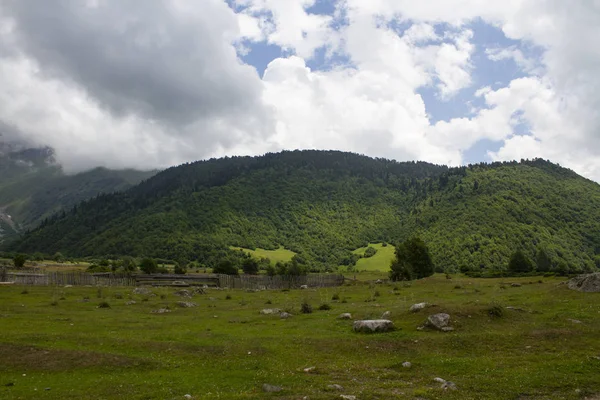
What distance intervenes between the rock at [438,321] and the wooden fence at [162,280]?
64.8 metres

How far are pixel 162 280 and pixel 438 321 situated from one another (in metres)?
84.3

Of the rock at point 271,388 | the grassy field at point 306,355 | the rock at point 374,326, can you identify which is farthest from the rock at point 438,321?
the rock at point 271,388

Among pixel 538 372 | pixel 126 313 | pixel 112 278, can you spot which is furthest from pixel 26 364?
pixel 112 278

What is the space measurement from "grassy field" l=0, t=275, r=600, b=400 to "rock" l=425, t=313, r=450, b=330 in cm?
91

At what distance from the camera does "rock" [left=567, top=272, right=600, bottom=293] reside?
3822 cm

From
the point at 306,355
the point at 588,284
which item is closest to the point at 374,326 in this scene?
the point at 306,355

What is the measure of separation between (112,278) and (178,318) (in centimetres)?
5532

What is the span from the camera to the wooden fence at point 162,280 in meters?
77.2

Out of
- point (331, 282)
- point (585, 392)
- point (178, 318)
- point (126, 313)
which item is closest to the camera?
point (585, 392)

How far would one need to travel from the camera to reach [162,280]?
9769 cm

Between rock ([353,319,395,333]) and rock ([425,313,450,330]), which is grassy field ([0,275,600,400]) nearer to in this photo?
rock ([353,319,395,333])

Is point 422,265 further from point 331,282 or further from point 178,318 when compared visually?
point 178,318

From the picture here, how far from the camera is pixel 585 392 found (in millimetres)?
15500

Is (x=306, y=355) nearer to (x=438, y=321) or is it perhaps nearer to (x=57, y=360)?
(x=438, y=321)
